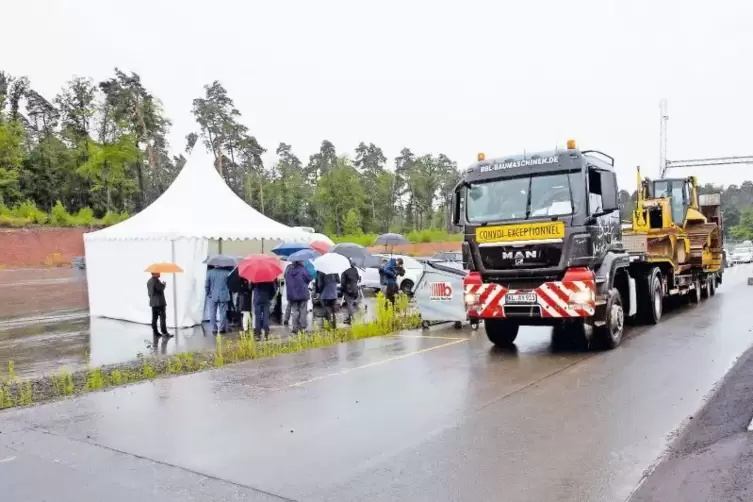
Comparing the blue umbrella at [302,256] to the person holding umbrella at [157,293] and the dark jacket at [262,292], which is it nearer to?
the dark jacket at [262,292]

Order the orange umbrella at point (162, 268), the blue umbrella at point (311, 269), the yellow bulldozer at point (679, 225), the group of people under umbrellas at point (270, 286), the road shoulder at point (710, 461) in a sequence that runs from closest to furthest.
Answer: the road shoulder at point (710, 461) → the group of people under umbrellas at point (270, 286) → the orange umbrella at point (162, 268) → the blue umbrella at point (311, 269) → the yellow bulldozer at point (679, 225)

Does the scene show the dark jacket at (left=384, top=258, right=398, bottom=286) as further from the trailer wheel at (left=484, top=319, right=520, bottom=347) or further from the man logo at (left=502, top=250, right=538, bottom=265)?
the man logo at (left=502, top=250, right=538, bottom=265)

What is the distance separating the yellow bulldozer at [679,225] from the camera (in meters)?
14.9

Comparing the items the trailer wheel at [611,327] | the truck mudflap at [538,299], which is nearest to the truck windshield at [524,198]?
the truck mudflap at [538,299]

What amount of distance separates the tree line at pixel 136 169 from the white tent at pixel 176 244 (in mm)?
39207

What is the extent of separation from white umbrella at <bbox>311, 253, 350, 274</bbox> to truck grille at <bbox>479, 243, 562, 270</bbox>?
3984 mm

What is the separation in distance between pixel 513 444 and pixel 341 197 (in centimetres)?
6019

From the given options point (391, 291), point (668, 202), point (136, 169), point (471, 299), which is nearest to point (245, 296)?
point (391, 291)

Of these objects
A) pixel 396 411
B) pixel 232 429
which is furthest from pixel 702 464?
pixel 232 429

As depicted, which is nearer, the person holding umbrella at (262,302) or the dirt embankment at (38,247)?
the person holding umbrella at (262,302)

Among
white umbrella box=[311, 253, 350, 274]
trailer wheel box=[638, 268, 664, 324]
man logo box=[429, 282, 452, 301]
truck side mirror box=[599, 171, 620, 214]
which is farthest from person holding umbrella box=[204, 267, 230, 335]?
trailer wheel box=[638, 268, 664, 324]

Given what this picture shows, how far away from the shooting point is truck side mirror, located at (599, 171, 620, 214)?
9602 mm

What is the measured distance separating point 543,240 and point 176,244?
885 centimetres

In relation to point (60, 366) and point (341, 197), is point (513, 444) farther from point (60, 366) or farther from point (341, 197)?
point (341, 197)
